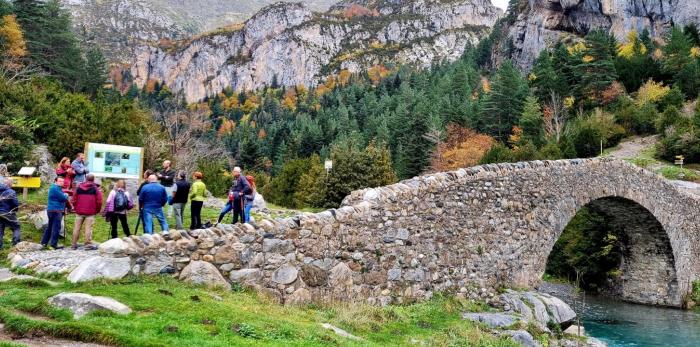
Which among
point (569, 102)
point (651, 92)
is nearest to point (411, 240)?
point (651, 92)

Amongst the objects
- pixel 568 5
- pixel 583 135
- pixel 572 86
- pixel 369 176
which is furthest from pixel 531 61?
pixel 369 176

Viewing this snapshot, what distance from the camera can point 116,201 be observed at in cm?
1223

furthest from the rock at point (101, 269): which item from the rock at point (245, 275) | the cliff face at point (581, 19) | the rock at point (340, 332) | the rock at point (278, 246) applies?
the cliff face at point (581, 19)

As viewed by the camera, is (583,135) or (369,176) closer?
(369,176)

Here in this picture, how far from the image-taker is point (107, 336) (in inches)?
227

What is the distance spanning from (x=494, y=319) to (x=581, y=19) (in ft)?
355

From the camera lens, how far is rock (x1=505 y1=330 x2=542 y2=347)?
1068 cm

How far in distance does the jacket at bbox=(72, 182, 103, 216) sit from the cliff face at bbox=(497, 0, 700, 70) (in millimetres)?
101380

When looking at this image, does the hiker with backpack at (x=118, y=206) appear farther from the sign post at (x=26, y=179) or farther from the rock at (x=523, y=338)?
the rock at (x=523, y=338)

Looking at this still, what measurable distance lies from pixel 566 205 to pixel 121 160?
1423 centimetres

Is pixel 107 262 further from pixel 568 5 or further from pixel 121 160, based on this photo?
pixel 568 5

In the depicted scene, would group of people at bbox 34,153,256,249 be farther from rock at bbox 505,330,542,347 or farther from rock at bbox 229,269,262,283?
rock at bbox 505,330,542,347

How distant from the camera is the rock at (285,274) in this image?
9.24m

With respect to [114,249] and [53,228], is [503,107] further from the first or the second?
[114,249]
